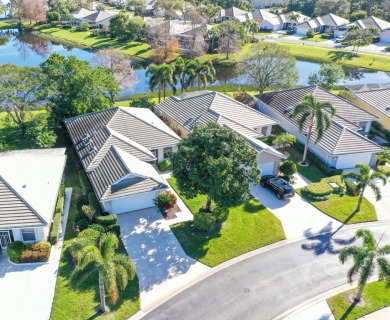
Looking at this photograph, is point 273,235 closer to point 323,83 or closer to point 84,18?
point 323,83

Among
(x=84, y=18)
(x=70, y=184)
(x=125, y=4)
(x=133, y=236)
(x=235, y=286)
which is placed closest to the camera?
(x=235, y=286)

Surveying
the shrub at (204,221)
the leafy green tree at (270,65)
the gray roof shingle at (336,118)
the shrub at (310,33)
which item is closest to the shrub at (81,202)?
the shrub at (204,221)

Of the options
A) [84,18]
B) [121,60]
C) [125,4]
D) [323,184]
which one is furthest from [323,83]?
[125,4]

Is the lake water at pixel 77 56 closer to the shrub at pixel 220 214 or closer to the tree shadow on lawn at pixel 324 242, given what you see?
the shrub at pixel 220 214

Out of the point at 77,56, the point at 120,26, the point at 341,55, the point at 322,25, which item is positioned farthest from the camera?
the point at 322,25

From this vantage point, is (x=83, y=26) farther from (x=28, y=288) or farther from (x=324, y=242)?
(x=324, y=242)

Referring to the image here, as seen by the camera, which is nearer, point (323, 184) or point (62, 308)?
point (62, 308)

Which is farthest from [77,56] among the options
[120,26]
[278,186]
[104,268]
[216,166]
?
[104,268]
